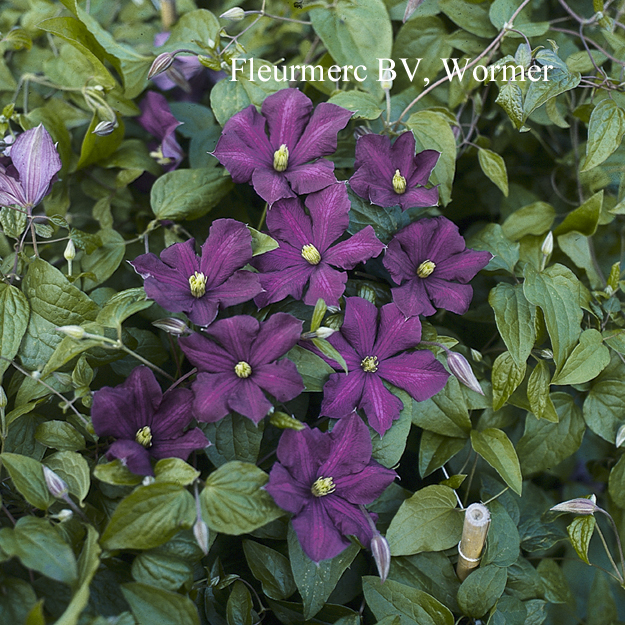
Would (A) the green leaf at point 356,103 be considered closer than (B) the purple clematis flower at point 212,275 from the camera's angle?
No

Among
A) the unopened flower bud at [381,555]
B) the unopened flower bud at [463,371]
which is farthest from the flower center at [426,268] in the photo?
the unopened flower bud at [381,555]

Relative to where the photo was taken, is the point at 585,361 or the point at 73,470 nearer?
the point at 73,470

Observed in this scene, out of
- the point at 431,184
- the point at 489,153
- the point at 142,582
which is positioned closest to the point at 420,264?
the point at 431,184

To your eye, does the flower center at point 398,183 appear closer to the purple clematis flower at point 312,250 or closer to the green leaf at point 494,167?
the purple clematis flower at point 312,250

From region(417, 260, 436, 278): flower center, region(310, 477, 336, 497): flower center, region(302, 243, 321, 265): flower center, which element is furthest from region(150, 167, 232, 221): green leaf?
region(310, 477, 336, 497): flower center

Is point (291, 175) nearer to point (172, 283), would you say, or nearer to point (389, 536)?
point (172, 283)

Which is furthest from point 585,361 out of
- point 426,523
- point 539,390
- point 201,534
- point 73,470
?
point 73,470

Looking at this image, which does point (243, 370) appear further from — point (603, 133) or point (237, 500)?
point (603, 133)
